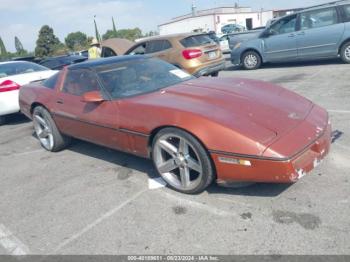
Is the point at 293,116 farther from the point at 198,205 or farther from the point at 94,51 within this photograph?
the point at 94,51

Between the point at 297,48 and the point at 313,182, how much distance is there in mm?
7831

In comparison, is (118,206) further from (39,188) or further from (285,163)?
(285,163)

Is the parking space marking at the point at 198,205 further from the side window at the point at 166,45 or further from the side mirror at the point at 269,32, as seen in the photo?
the side mirror at the point at 269,32

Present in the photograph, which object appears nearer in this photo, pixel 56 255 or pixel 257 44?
pixel 56 255

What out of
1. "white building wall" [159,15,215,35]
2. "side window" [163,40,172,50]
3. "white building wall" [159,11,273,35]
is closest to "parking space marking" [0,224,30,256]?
"side window" [163,40,172,50]

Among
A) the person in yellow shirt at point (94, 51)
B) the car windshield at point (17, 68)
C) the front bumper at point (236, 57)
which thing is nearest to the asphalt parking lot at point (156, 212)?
the car windshield at point (17, 68)

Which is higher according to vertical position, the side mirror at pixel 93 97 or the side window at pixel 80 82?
the side window at pixel 80 82

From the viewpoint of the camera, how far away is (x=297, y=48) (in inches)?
415

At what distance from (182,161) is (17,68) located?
5.96 meters

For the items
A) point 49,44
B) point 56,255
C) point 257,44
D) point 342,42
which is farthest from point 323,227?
point 49,44

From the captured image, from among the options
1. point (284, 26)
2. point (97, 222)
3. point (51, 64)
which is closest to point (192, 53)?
point (284, 26)

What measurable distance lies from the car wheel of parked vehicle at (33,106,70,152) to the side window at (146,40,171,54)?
4973 millimetres

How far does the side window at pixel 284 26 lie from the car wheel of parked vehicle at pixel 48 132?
781 centimetres

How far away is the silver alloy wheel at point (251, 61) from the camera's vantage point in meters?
11.6
